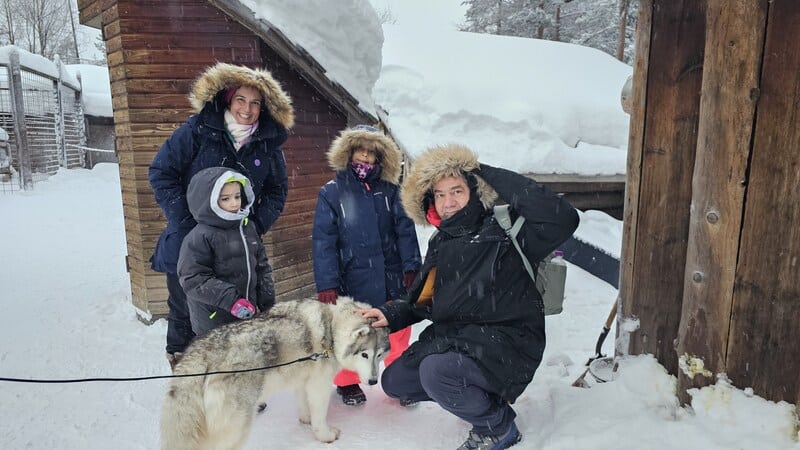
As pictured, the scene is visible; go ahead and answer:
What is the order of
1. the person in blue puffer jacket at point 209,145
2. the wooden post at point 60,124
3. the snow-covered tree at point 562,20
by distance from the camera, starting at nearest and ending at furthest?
the person in blue puffer jacket at point 209,145
the wooden post at point 60,124
the snow-covered tree at point 562,20

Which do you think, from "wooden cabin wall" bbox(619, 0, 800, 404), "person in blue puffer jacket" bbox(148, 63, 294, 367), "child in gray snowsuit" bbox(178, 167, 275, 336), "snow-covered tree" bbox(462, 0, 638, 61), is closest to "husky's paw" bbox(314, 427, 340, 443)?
"child in gray snowsuit" bbox(178, 167, 275, 336)

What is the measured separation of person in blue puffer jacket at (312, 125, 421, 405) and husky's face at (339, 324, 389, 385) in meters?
0.65

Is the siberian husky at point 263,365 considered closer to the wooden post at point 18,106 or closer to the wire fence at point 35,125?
the wooden post at point 18,106

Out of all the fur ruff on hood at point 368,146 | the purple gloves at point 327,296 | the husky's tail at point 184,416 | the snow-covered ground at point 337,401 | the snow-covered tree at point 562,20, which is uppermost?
the snow-covered tree at point 562,20

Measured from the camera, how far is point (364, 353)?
2.95 m

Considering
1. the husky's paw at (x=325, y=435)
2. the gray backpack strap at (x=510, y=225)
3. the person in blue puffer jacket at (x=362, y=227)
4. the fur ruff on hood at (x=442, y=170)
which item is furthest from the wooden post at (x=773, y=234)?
the husky's paw at (x=325, y=435)

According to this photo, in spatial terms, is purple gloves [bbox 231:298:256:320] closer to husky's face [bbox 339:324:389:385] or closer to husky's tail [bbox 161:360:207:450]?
husky's tail [bbox 161:360:207:450]

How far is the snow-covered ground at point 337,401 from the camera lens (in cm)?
242

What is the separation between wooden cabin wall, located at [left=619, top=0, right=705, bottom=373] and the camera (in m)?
2.55

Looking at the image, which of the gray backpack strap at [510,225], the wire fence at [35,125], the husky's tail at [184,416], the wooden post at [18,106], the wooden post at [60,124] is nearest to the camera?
the husky's tail at [184,416]

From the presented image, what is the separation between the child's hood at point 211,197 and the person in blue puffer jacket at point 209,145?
458 millimetres

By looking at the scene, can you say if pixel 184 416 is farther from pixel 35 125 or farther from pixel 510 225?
pixel 35 125

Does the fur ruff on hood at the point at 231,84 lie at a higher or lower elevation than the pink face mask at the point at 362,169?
higher

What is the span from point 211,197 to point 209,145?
0.71 m
